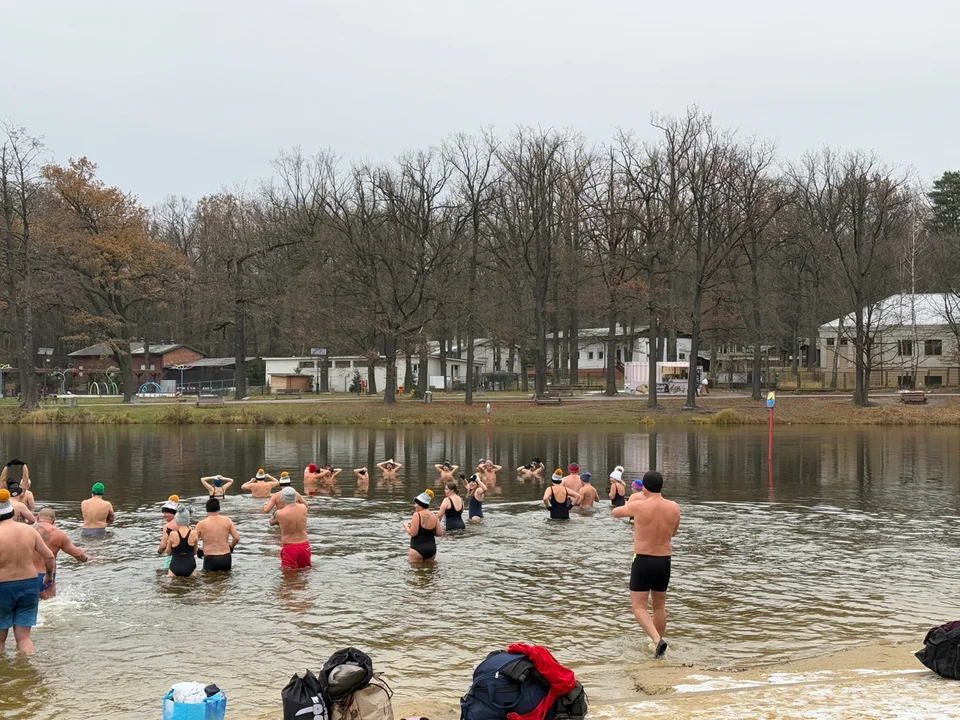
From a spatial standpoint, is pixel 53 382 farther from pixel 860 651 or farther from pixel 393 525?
pixel 860 651

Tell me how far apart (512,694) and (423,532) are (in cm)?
932

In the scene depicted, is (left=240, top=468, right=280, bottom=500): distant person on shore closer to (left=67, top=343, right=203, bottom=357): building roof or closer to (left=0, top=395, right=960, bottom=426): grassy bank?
(left=0, top=395, right=960, bottom=426): grassy bank

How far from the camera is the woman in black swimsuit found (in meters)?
17.5

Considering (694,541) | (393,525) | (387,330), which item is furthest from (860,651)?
(387,330)

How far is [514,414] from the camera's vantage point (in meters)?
57.2

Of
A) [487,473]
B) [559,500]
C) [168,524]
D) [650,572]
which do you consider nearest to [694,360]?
[487,473]

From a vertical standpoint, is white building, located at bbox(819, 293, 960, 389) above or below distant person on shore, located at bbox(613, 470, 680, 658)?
above

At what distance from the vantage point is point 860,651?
11719 millimetres

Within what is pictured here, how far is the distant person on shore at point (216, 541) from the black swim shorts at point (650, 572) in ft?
26.6

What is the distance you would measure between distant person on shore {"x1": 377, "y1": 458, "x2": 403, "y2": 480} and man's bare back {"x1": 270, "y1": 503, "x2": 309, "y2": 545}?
1416 centimetres

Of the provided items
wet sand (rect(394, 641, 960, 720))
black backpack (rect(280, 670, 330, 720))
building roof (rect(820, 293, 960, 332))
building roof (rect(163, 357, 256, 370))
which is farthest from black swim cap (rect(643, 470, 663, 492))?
building roof (rect(163, 357, 256, 370))

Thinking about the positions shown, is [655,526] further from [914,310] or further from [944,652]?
[914,310]

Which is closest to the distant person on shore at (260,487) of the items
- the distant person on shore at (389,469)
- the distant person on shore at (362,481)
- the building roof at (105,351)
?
the distant person on shore at (362,481)

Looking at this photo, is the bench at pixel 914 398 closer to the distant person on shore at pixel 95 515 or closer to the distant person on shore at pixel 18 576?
the distant person on shore at pixel 95 515
